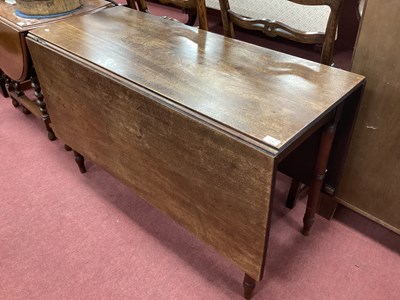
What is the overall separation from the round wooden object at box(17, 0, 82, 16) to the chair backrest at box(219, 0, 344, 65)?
2.75 feet

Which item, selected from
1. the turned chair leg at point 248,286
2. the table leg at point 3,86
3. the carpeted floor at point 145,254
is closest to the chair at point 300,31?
the carpeted floor at point 145,254

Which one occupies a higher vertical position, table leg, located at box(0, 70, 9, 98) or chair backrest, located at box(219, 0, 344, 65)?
chair backrest, located at box(219, 0, 344, 65)

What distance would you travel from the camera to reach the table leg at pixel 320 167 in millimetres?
1112

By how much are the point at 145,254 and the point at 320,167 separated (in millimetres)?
762

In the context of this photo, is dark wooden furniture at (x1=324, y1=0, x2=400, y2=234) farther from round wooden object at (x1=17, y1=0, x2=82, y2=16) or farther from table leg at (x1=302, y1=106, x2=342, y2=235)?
round wooden object at (x1=17, y1=0, x2=82, y2=16)

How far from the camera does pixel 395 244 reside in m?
1.41

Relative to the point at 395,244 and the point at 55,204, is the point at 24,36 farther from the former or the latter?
the point at 395,244

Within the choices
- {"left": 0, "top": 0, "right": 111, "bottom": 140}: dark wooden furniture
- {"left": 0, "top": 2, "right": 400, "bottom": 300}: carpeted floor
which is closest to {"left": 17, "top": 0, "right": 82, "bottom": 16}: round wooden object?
{"left": 0, "top": 0, "right": 111, "bottom": 140}: dark wooden furniture

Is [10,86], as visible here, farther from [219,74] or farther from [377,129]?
[377,129]

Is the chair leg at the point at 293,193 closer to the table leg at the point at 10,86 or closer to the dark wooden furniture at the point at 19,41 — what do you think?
the dark wooden furniture at the point at 19,41

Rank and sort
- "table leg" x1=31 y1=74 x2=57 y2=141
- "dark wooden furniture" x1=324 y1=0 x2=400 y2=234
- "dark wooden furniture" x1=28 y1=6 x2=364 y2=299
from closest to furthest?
"dark wooden furniture" x1=28 y1=6 x2=364 y2=299 < "dark wooden furniture" x1=324 y1=0 x2=400 y2=234 < "table leg" x1=31 y1=74 x2=57 y2=141

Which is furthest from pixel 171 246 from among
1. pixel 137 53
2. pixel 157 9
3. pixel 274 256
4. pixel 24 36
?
pixel 157 9

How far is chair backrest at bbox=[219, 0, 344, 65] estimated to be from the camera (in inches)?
44.1

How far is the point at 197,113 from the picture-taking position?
94cm
